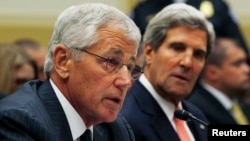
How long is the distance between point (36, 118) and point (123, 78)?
393 millimetres

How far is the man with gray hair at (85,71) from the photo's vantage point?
3010mm

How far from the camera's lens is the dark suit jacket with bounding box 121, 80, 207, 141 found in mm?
3712

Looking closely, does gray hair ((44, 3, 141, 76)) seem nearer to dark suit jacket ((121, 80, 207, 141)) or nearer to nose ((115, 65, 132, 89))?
nose ((115, 65, 132, 89))

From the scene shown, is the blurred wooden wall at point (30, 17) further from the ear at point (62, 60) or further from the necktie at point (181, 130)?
the ear at point (62, 60)

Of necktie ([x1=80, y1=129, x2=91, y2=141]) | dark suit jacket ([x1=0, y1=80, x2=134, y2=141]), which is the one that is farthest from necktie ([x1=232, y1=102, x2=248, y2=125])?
necktie ([x1=80, y1=129, x2=91, y2=141])

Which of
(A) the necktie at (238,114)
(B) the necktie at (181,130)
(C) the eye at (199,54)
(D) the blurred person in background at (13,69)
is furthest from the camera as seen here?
(A) the necktie at (238,114)

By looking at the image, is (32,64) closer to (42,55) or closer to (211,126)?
(42,55)

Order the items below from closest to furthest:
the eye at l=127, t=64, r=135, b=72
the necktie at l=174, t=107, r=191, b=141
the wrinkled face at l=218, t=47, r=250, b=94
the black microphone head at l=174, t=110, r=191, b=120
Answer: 1. the eye at l=127, t=64, r=135, b=72
2. the black microphone head at l=174, t=110, r=191, b=120
3. the necktie at l=174, t=107, r=191, b=141
4. the wrinkled face at l=218, t=47, r=250, b=94

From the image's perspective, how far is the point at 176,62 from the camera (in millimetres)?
3939

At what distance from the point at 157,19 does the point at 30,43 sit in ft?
7.84

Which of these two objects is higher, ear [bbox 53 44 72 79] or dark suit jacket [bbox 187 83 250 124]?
ear [bbox 53 44 72 79]

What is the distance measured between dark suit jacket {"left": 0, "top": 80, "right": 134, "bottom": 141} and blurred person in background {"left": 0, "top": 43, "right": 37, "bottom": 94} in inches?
61.1

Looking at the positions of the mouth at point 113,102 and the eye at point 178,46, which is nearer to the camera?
the mouth at point 113,102

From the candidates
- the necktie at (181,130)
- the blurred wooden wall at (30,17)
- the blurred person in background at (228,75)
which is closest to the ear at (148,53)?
the necktie at (181,130)
